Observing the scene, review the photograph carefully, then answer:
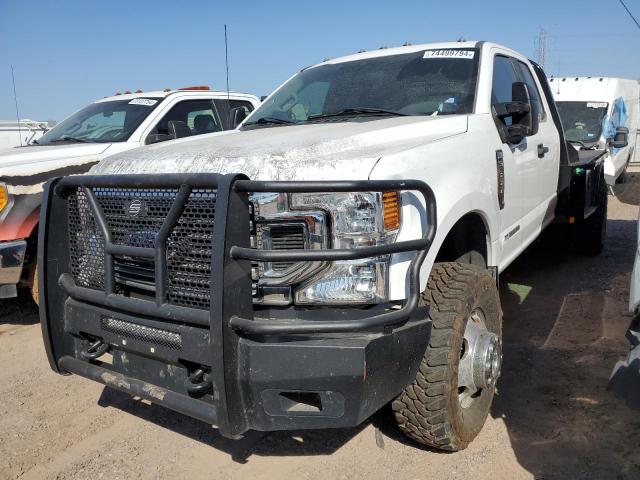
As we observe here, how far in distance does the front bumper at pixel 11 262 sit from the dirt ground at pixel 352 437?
0.65m

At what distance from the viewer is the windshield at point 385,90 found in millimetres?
3602

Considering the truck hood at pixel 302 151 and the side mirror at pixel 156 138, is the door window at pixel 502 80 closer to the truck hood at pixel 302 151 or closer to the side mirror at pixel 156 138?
the truck hood at pixel 302 151

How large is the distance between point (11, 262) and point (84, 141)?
6.45ft

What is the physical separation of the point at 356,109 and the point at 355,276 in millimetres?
1673

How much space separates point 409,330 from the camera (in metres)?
2.37

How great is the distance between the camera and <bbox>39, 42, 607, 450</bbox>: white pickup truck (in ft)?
7.13

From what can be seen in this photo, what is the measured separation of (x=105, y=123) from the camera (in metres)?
6.61

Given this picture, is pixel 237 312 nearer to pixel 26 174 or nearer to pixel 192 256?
pixel 192 256

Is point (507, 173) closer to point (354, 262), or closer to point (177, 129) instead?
point (354, 262)

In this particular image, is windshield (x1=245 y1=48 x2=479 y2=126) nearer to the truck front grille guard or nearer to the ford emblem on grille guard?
the truck front grille guard

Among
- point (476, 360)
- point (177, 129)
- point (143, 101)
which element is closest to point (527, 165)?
point (476, 360)

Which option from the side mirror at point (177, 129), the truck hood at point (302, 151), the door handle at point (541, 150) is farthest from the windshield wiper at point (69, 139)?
the door handle at point (541, 150)

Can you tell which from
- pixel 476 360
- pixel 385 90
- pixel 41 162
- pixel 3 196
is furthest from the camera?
pixel 41 162

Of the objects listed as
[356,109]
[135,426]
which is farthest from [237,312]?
[356,109]
